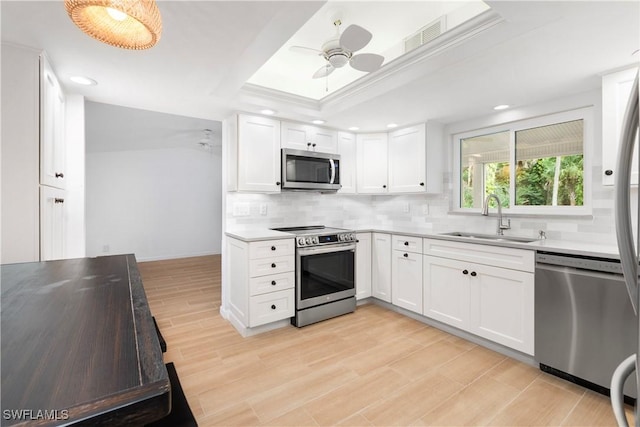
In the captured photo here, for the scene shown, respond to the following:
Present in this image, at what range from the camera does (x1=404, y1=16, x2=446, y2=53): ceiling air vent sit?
196cm

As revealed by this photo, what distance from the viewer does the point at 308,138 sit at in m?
3.38

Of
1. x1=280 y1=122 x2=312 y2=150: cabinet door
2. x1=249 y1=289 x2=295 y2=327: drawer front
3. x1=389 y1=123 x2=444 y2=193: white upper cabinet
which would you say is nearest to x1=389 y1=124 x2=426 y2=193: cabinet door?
x1=389 y1=123 x2=444 y2=193: white upper cabinet

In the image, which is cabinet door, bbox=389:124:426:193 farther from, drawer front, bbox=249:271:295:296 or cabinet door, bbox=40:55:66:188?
cabinet door, bbox=40:55:66:188

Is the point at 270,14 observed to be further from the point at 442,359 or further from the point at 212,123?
the point at 212,123

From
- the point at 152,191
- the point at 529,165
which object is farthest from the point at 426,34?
the point at 152,191

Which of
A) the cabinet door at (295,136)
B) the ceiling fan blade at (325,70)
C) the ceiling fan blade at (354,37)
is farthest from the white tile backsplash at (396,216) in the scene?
the ceiling fan blade at (354,37)

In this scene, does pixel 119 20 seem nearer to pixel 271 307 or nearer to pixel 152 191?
pixel 271 307

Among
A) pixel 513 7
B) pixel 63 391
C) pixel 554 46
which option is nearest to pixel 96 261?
pixel 63 391

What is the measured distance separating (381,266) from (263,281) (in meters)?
1.38

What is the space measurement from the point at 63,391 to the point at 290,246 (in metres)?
2.42

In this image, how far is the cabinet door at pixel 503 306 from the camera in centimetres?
219

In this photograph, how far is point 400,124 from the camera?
3.40 m

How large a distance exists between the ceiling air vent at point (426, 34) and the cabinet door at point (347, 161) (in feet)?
5.03

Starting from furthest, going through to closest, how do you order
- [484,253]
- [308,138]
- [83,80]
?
[308,138] → [484,253] → [83,80]
